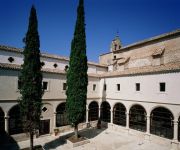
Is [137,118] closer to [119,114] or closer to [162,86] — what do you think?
[119,114]

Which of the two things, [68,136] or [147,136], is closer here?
[147,136]

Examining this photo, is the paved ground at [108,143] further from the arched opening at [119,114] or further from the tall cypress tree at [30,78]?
the tall cypress tree at [30,78]

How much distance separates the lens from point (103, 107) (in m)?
22.6

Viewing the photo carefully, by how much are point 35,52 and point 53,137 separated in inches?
392

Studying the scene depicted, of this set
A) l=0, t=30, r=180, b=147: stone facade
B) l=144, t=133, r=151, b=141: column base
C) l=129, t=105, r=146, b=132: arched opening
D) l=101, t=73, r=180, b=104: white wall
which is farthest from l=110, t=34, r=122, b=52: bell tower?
l=144, t=133, r=151, b=141: column base

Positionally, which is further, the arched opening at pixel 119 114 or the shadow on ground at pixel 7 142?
the arched opening at pixel 119 114

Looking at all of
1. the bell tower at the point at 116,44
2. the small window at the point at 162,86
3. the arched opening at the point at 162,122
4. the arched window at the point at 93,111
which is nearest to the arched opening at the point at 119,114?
the arched window at the point at 93,111

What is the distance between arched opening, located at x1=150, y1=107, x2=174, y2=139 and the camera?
15195 mm

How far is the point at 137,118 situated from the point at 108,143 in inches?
187

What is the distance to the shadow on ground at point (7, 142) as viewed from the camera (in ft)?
46.3

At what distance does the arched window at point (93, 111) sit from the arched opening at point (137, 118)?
219 inches

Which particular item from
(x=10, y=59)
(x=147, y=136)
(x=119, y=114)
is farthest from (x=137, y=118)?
(x=10, y=59)

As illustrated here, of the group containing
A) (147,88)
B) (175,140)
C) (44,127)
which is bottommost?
(175,140)

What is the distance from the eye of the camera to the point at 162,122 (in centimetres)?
1584
